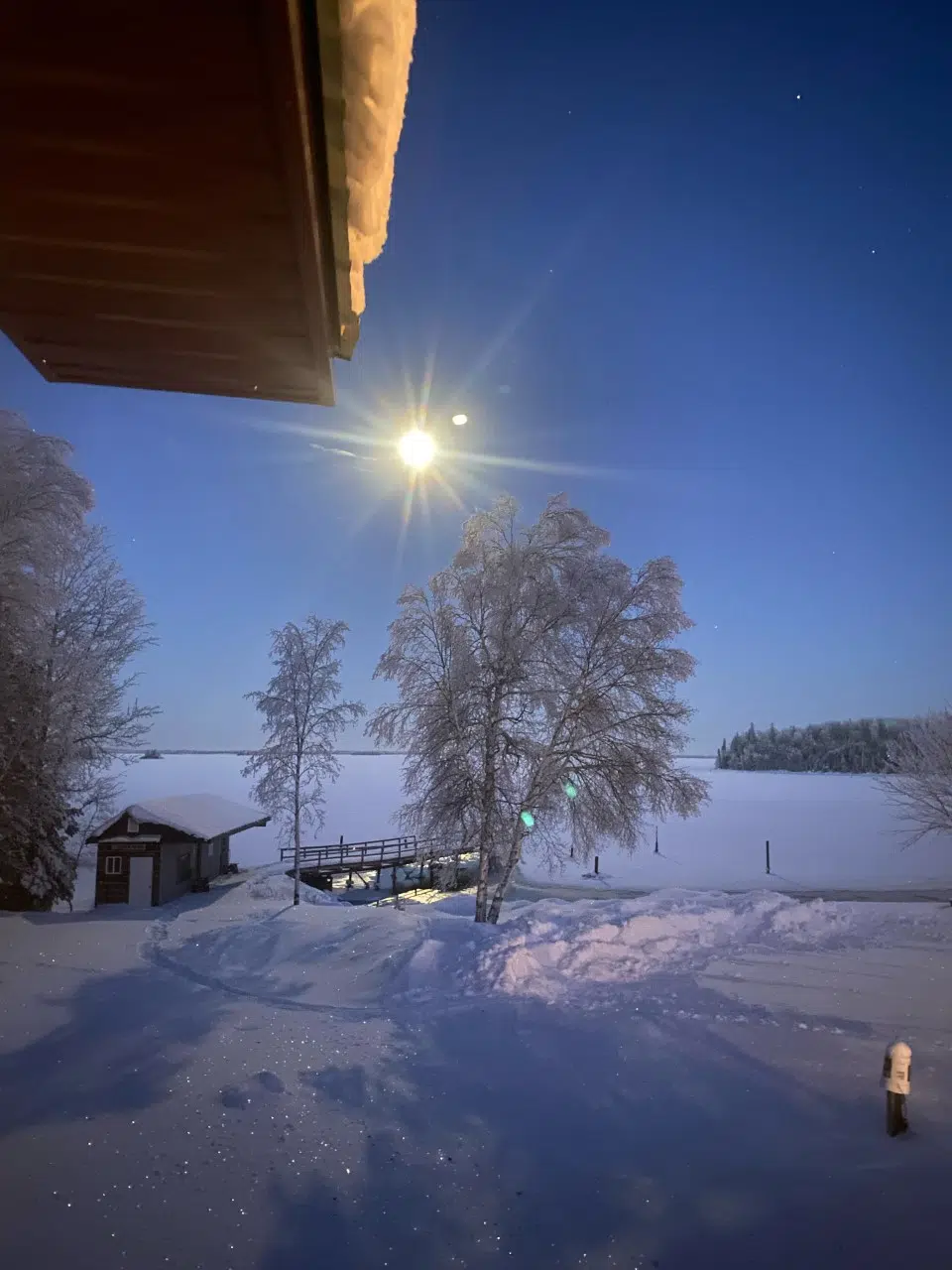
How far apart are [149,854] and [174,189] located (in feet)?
84.9

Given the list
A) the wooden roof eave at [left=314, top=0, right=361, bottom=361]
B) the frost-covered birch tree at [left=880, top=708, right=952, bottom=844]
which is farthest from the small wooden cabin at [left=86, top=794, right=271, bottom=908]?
the frost-covered birch tree at [left=880, top=708, right=952, bottom=844]

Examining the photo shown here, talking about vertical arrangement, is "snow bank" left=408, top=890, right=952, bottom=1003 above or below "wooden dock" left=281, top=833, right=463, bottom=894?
above

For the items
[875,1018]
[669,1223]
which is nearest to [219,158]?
[669,1223]

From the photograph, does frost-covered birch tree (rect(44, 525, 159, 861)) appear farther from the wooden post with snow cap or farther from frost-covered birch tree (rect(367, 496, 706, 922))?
the wooden post with snow cap

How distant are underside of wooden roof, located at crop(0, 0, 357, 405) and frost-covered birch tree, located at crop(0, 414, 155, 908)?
1251cm

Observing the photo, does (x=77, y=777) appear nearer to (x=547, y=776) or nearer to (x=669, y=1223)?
(x=547, y=776)

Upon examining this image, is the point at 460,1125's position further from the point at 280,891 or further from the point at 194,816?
the point at 194,816

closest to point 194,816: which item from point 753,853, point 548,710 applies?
point 548,710

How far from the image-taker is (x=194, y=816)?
2567 cm

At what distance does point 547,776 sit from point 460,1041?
694 centimetres

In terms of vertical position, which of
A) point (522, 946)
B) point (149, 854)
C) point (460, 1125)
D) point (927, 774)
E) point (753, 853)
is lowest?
point (753, 853)

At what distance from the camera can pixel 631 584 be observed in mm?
14102

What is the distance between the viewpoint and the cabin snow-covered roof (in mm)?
22953

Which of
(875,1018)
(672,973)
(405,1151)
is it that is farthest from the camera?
(672,973)
